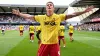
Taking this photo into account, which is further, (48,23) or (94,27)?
(94,27)

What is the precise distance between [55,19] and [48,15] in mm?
220

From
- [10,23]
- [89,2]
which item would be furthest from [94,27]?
[10,23]

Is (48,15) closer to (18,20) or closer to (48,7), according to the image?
(48,7)

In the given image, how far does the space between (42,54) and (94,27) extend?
67538 millimetres

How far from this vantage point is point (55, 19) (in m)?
7.07

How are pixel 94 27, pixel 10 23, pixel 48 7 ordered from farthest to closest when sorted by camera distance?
pixel 10 23 < pixel 94 27 < pixel 48 7

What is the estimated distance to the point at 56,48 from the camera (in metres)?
6.95

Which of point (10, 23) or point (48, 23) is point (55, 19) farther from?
point (10, 23)

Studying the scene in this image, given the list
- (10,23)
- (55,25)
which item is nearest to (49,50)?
A: (55,25)

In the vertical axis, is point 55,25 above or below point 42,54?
above

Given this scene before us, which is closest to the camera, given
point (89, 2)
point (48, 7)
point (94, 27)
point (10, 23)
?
point (48, 7)

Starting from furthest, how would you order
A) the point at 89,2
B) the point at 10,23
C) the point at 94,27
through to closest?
the point at 10,23 → the point at 89,2 → the point at 94,27

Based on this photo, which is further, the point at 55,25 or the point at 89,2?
the point at 89,2

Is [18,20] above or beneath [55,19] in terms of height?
beneath
